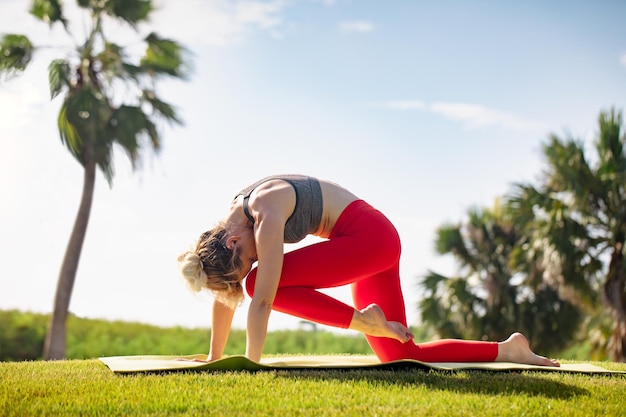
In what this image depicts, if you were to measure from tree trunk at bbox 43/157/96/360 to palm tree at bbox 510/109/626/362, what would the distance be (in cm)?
787

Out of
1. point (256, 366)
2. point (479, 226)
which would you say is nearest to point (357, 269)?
point (256, 366)

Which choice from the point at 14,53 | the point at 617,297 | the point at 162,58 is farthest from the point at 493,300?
the point at 14,53

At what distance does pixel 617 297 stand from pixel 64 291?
907cm

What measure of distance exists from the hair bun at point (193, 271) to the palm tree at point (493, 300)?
10.3 m

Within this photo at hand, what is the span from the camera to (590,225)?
11.4 metres

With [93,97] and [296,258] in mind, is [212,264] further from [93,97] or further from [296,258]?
[93,97]

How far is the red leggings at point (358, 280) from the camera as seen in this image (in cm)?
308

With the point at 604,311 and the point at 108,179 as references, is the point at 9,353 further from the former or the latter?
the point at 604,311

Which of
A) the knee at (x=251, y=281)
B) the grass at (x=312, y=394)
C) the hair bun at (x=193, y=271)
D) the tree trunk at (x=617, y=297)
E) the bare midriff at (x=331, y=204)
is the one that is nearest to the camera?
the grass at (x=312, y=394)

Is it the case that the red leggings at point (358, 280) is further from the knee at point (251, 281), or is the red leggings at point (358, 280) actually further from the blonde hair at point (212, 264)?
the blonde hair at point (212, 264)

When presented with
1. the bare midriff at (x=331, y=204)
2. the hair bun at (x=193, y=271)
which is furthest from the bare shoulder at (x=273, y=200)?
the hair bun at (x=193, y=271)

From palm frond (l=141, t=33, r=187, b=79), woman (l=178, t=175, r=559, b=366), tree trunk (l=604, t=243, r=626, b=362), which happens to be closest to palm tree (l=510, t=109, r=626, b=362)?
tree trunk (l=604, t=243, r=626, b=362)

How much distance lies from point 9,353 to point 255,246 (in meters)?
10.9

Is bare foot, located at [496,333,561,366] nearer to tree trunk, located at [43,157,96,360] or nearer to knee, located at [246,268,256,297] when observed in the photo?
knee, located at [246,268,256,297]
